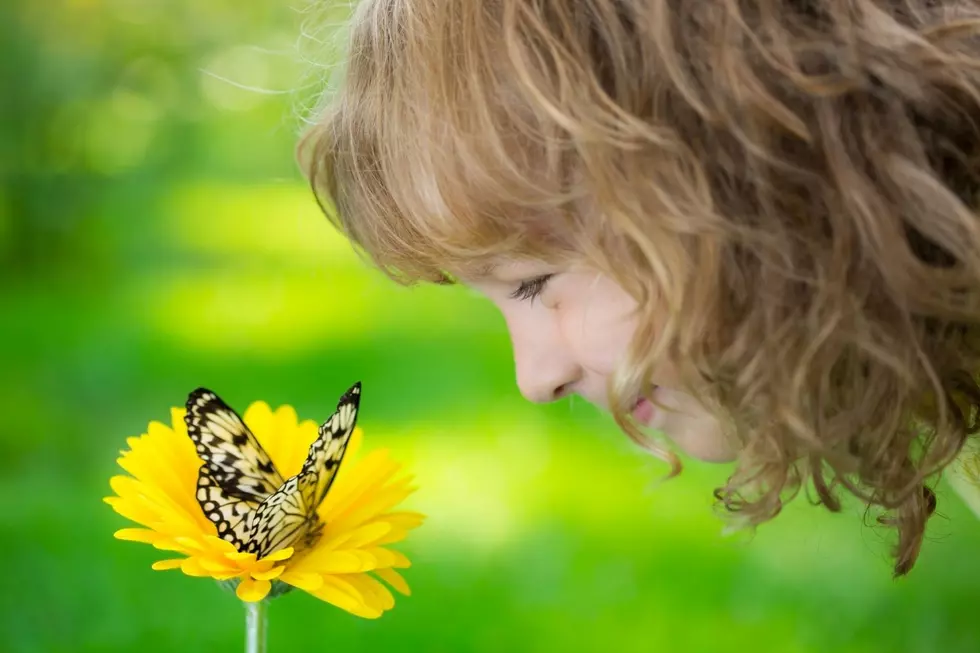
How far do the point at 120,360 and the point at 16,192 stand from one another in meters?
0.43

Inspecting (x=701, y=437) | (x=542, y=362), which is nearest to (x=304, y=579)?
(x=542, y=362)

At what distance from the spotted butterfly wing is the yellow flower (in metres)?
0.01

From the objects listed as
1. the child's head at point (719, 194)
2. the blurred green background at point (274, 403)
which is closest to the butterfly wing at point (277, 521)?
the child's head at point (719, 194)

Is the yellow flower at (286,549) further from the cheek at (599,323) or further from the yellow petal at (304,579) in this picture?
the cheek at (599,323)

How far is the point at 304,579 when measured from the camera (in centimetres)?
69

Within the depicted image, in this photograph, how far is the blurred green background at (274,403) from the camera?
1386 millimetres

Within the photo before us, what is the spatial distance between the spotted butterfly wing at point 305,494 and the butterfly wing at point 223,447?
0.03 m

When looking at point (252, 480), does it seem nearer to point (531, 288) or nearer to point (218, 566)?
point (218, 566)

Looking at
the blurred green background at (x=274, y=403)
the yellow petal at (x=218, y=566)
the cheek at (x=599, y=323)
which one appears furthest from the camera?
the blurred green background at (x=274, y=403)

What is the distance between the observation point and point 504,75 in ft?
2.48

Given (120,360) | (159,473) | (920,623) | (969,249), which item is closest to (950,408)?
(969,249)

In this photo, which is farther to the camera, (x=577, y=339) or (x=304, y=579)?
(x=577, y=339)

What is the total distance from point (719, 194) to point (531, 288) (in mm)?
171

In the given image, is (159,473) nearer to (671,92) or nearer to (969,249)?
(671,92)
